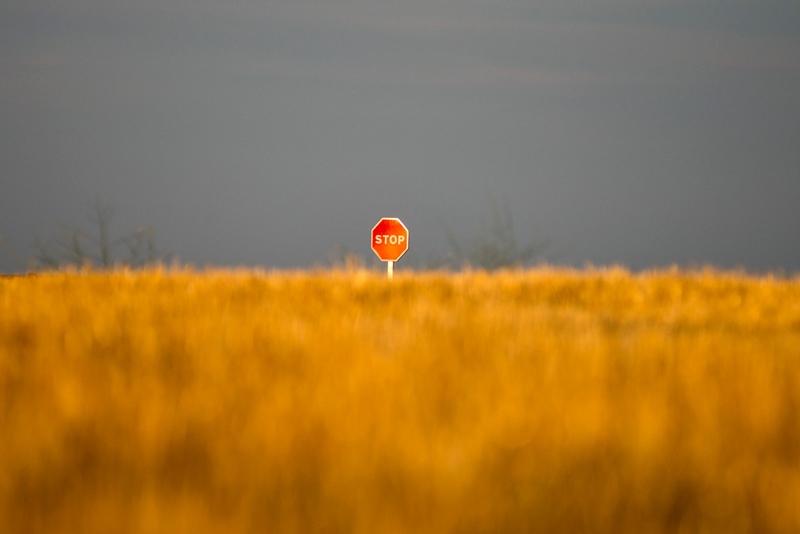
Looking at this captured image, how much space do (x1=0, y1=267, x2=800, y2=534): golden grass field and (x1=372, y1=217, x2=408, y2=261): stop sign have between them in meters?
5.47

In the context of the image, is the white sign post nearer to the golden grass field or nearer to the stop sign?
the stop sign

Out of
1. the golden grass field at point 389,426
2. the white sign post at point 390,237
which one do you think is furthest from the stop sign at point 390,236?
the golden grass field at point 389,426

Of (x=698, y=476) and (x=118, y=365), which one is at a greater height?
(x=118, y=365)

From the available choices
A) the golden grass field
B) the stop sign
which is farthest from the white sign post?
the golden grass field

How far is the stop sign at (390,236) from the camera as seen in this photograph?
1098 cm

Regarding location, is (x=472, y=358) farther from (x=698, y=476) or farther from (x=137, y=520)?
(x=137, y=520)

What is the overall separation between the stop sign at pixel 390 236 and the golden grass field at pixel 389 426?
5472 mm

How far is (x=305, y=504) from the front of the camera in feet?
7.57

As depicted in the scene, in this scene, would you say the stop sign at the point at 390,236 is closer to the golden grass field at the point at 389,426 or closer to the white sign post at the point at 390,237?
the white sign post at the point at 390,237

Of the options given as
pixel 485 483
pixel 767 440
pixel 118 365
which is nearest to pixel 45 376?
pixel 118 365

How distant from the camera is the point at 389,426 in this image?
2.85m

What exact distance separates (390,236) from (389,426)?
819cm

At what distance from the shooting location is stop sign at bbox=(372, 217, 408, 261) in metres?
11.0

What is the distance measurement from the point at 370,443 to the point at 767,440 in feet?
4.86
